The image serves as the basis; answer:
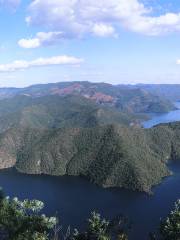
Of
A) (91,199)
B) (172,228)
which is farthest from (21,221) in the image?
(91,199)

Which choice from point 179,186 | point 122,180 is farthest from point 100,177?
point 179,186

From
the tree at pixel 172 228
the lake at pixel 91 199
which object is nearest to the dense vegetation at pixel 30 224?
the tree at pixel 172 228

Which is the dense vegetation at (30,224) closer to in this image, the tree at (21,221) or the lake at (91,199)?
the tree at (21,221)

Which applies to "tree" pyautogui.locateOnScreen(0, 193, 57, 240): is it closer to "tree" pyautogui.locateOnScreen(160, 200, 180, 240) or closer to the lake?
"tree" pyautogui.locateOnScreen(160, 200, 180, 240)

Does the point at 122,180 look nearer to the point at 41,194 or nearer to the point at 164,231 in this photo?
the point at 41,194

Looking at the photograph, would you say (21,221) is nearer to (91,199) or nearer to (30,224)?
(30,224)

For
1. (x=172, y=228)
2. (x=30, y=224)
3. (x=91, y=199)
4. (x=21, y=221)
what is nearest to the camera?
(x=30, y=224)

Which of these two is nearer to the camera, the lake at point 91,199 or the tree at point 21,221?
the tree at point 21,221

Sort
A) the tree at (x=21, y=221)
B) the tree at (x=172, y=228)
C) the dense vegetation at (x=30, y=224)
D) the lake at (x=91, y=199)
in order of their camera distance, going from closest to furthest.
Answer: the dense vegetation at (x=30, y=224)
the tree at (x=21, y=221)
the tree at (x=172, y=228)
the lake at (x=91, y=199)
